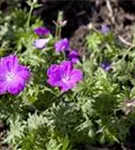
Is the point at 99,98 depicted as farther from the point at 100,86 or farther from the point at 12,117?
the point at 12,117

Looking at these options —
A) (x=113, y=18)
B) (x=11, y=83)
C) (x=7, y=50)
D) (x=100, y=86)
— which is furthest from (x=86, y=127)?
(x=113, y=18)

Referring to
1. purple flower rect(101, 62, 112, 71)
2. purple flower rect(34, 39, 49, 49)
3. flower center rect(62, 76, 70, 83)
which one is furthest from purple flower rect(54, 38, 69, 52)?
flower center rect(62, 76, 70, 83)

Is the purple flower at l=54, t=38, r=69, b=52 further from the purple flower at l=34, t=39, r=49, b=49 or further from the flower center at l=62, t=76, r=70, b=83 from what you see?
the flower center at l=62, t=76, r=70, b=83

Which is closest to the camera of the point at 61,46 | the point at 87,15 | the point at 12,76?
the point at 12,76

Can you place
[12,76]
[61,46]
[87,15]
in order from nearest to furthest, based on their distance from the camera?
[12,76], [61,46], [87,15]

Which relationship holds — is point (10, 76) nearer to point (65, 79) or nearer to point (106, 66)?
point (65, 79)

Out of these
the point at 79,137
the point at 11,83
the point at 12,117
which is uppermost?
the point at 11,83

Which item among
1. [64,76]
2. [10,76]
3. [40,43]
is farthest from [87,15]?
[10,76]
